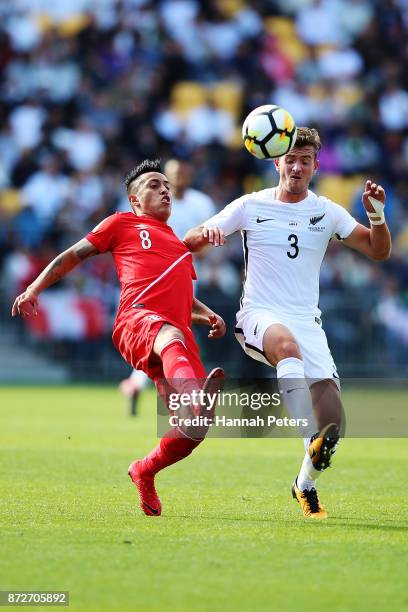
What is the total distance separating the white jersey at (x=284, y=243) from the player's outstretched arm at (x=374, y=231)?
8cm

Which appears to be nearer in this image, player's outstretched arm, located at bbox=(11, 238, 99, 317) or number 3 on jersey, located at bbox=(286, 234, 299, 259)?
player's outstretched arm, located at bbox=(11, 238, 99, 317)

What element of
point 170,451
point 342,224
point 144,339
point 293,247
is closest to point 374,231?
point 342,224

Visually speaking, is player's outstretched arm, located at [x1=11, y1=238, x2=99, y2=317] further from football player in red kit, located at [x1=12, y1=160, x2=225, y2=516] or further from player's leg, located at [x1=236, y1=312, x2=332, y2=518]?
player's leg, located at [x1=236, y1=312, x2=332, y2=518]

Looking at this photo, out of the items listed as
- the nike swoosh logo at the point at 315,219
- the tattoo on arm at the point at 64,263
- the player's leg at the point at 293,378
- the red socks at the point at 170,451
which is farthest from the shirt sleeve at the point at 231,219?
the red socks at the point at 170,451

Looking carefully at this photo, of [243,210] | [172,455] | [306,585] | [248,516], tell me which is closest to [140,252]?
[243,210]

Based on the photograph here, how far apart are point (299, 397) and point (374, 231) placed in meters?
1.33

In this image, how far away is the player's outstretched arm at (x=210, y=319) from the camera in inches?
336

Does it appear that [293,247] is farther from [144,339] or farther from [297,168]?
[144,339]

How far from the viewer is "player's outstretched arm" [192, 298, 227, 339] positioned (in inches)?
336

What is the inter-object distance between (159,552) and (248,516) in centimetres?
158

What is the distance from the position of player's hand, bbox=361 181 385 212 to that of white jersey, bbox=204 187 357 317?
381 millimetres

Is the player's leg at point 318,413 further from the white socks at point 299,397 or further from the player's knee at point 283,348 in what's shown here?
the player's knee at point 283,348

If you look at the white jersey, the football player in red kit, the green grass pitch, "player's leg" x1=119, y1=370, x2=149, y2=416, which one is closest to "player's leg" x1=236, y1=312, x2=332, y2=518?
the green grass pitch

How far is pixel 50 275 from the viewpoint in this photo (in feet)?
26.4
